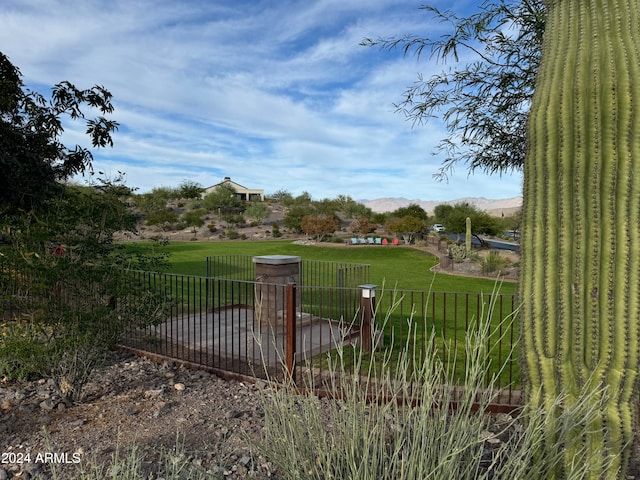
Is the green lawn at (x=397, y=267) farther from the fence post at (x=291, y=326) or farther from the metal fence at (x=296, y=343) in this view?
the fence post at (x=291, y=326)

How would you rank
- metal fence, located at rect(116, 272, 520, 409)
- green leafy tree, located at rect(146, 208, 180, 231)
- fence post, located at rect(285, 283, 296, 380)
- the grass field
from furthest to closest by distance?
green leafy tree, located at rect(146, 208, 180, 231) → fence post, located at rect(285, 283, 296, 380) → metal fence, located at rect(116, 272, 520, 409) → the grass field

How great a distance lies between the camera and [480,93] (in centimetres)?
778

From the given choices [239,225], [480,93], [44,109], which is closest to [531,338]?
[480,93]

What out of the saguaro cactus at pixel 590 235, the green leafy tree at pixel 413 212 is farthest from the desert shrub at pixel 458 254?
the green leafy tree at pixel 413 212

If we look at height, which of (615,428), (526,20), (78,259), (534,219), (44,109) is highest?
(526,20)

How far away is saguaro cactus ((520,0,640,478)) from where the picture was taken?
2791 mm

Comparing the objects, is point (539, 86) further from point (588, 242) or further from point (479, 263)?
point (479, 263)

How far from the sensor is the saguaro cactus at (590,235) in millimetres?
2791

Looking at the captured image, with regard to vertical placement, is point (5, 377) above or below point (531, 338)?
below

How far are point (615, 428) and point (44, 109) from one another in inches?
391

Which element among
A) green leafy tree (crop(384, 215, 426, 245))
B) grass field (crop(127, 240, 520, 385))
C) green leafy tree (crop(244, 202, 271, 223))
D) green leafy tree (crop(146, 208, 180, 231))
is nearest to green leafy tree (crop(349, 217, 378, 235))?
green leafy tree (crop(384, 215, 426, 245))

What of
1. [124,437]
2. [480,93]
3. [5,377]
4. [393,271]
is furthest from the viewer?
[393,271]

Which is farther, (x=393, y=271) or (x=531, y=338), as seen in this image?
(x=393, y=271)

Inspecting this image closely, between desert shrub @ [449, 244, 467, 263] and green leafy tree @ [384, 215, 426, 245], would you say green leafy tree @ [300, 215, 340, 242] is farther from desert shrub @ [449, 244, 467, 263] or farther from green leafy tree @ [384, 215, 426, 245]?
desert shrub @ [449, 244, 467, 263]
